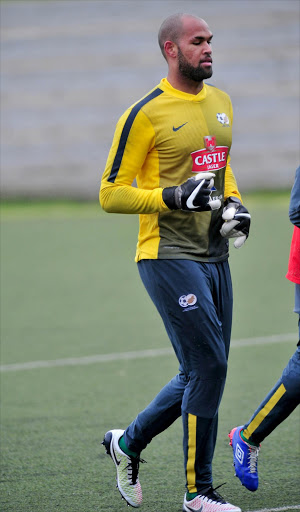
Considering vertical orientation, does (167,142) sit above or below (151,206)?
above

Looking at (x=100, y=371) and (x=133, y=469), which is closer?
(x=133, y=469)

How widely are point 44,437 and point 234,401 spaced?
1330 millimetres

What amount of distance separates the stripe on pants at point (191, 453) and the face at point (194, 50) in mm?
1517

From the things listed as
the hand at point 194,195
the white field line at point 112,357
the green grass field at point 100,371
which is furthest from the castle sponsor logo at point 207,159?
the white field line at point 112,357

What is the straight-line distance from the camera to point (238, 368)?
6.53m

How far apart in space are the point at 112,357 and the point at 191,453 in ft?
10.3

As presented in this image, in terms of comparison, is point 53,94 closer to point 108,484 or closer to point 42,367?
point 42,367

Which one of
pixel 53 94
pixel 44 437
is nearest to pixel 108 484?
pixel 44 437

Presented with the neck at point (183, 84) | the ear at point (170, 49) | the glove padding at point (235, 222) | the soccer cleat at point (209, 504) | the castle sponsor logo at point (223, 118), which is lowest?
the soccer cleat at point (209, 504)

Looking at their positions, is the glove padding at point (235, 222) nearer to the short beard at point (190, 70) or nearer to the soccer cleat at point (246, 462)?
the short beard at point (190, 70)

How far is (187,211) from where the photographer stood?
377cm

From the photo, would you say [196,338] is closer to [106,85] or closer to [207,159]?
[207,159]

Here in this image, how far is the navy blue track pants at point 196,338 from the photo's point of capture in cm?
378

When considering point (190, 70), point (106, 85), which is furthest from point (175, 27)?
point (106, 85)
